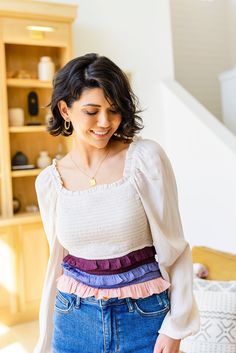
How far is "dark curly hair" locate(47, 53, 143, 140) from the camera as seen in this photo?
0.96 meters

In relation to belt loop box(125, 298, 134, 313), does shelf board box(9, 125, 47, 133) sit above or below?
above

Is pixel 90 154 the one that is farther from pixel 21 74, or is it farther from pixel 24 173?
pixel 21 74

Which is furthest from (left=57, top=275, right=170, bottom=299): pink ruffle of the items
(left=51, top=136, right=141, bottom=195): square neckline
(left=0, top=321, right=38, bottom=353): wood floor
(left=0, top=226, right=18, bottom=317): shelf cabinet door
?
(left=0, top=226, right=18, bottom=317): shelf cabinet door

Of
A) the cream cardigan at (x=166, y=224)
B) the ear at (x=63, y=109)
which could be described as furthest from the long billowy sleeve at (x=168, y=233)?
the ear at (x=63, y=109)

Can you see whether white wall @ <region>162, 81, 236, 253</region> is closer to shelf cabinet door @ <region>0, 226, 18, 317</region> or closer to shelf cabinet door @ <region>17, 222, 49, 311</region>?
shelf cabinet door @ <region>17, 222, 49, 311</region>

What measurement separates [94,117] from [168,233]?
1.08 feet

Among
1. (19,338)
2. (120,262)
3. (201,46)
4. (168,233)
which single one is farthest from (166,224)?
(201,46)

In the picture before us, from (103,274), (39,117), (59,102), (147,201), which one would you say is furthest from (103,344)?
(39,117)

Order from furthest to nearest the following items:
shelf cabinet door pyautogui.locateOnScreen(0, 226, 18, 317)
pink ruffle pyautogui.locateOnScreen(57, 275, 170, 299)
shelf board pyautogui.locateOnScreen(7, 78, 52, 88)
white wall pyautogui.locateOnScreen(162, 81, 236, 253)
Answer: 1. shelf board pyautogui.locateOnScreen(7, 78, 52, 88)
2. shelf cabinet door pyautogui.locateOnScreen(0, 226, 18, 317)
3. white wall pyautogui.locateOnScreen(162, 81, 236, 253)
4. pink ruffle pyautogui.locateOnScreen(57, 275, 170, 299)

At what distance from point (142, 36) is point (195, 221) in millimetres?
2014

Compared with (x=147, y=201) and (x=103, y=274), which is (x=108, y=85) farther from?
(x=103, y=274)

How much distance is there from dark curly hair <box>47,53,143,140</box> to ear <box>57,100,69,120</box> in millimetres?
11

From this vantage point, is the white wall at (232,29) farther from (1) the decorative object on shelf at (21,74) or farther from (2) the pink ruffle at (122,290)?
(2) the pink ruffle at (122,290)

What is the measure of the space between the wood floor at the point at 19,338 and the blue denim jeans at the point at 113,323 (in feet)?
6.84
